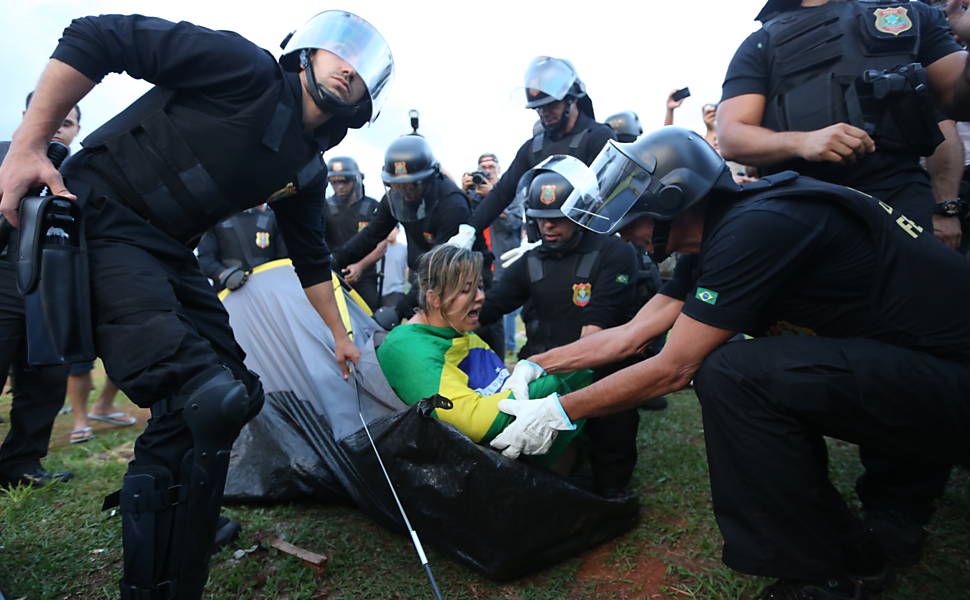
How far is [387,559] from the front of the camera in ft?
6.64

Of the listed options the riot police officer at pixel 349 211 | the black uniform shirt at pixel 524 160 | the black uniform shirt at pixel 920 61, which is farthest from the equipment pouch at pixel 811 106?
the riot police officer at pixel 349 211

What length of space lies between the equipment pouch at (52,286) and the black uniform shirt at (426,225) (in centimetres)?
289

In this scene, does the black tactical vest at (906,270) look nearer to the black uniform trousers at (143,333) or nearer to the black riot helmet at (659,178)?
the black riot helmet at (659,178)

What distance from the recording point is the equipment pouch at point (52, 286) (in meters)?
1.32

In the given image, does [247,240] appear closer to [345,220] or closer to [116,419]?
[345,220]

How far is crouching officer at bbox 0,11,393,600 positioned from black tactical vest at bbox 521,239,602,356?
1562mm

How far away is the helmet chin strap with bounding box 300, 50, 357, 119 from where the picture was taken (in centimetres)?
184

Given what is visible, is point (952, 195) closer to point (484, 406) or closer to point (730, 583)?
point (730, 583)

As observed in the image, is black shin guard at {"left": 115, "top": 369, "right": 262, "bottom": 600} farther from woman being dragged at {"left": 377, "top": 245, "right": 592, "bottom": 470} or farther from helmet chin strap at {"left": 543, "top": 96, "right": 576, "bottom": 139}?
helmet chin strap at {"left": 543, "top": 96, "right": 576, "bottom": 139}

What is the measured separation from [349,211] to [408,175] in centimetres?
152

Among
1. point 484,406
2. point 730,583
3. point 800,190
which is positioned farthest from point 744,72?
point 730,583

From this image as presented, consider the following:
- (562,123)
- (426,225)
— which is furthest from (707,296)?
(426,225)

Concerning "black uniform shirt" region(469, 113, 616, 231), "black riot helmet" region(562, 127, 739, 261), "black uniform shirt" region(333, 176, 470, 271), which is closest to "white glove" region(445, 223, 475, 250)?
"black uniform shirt" region(469, 113, 616, 231)

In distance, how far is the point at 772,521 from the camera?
1514 millimetres
